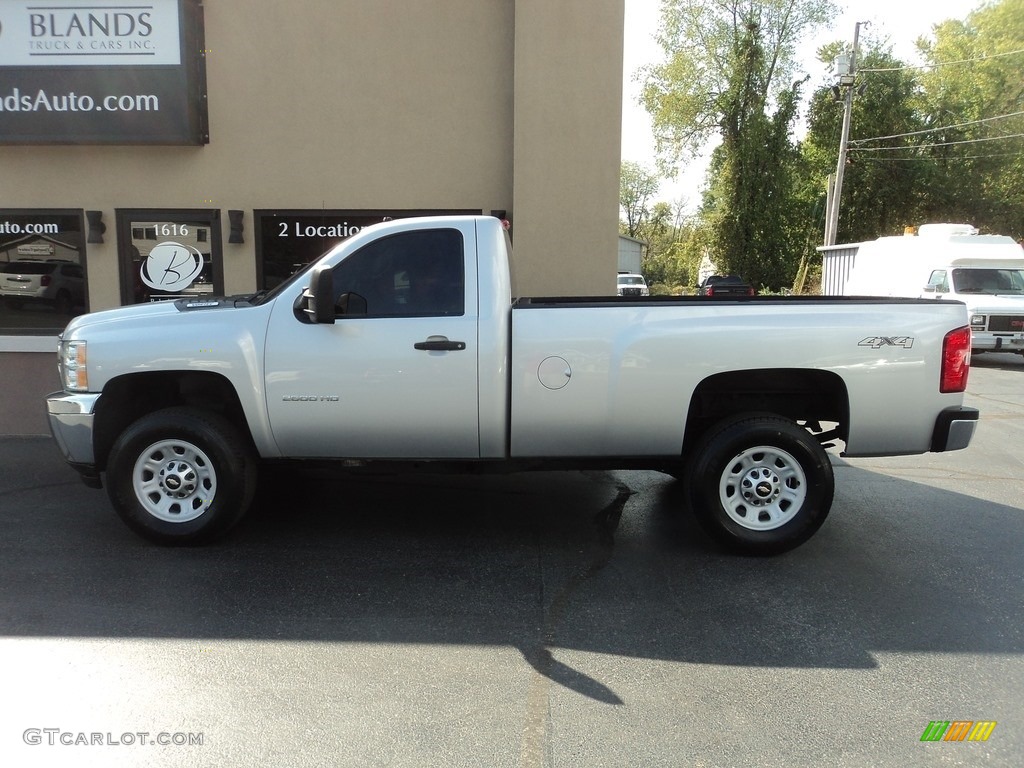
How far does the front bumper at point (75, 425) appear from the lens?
17.4 ft

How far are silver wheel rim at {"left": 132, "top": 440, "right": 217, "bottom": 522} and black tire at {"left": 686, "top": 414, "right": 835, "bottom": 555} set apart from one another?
3.12 meters

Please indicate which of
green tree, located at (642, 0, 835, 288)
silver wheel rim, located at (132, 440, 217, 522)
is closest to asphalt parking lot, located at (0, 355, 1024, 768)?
silver wheel rim, located at (132, 440, 217, 522)

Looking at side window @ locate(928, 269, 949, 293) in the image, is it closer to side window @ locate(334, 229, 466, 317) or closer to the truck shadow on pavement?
the truck shadow on pavement

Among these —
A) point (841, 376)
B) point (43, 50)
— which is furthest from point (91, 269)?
point (841, 376)

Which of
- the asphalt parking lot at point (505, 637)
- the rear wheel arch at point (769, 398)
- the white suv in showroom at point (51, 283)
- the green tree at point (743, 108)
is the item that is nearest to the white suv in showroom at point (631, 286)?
the green tree at point (743, 108)

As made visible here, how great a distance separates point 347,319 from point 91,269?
5.17 meters

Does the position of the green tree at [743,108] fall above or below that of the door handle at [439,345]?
above

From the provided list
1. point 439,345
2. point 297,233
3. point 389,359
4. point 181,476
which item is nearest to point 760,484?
point 439,345

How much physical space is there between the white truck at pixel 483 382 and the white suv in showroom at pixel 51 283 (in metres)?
4.06

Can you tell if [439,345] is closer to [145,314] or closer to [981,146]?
[145,314]

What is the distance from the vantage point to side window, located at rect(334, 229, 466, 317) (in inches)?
207

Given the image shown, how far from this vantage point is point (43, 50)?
8.63m

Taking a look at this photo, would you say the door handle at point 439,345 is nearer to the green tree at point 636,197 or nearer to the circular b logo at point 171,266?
the circular b logo at point 171,266

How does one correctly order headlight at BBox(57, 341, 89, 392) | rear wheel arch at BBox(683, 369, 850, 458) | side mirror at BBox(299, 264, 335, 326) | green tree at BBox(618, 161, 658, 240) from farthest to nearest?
green tree at BBox(618, 161, 658, 240) < headlight at BBox(57, 341, 89, 392) < rear wheel arch at BBox(683, 369, 850, 458) < side mirror at BBox(299, 264, 335, 326)
